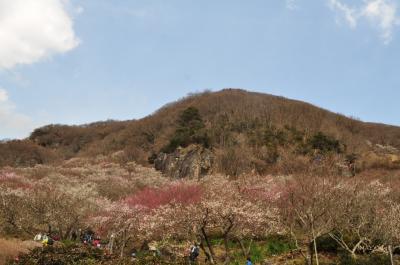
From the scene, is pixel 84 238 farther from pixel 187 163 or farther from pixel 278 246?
pixel 187 163

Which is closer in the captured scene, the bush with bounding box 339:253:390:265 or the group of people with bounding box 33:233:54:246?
the bush with bounding box 339:253:390:265

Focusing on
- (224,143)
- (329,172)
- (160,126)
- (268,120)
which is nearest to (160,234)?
(329,172)

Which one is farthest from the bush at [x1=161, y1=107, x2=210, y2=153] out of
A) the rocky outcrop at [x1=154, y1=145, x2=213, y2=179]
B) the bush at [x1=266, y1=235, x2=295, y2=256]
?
the bush at [x1=266, y1=235, x2=295, y2=256]

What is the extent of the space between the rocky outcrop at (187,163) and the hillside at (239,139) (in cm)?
47

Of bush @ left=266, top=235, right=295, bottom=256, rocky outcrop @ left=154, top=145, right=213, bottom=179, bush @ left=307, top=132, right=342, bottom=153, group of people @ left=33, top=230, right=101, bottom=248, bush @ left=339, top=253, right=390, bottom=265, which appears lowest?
group of people @ left=33, top=230, right=101, bottom=248

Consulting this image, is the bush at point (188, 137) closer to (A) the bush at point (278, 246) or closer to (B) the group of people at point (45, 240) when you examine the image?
(A) the bush at point (278, 246)

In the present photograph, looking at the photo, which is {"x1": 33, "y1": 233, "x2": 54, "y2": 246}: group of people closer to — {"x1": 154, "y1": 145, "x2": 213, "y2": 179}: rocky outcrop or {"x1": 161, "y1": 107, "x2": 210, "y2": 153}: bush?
{"x1": 154, "y1": 145, "x2": 213, "y2": 179}: rocky outcrop

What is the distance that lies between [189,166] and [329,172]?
29.5 m

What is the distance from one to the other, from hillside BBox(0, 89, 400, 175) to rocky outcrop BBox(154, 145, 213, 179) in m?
0.47

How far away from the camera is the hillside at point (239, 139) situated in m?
52.2

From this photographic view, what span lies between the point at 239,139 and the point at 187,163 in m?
9.92

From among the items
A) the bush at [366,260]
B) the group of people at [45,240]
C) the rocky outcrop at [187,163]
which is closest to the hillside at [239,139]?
the rocky outcrop at [187,163]

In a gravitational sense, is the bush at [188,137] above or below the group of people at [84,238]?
above

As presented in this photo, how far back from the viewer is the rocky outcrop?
49656 mm
